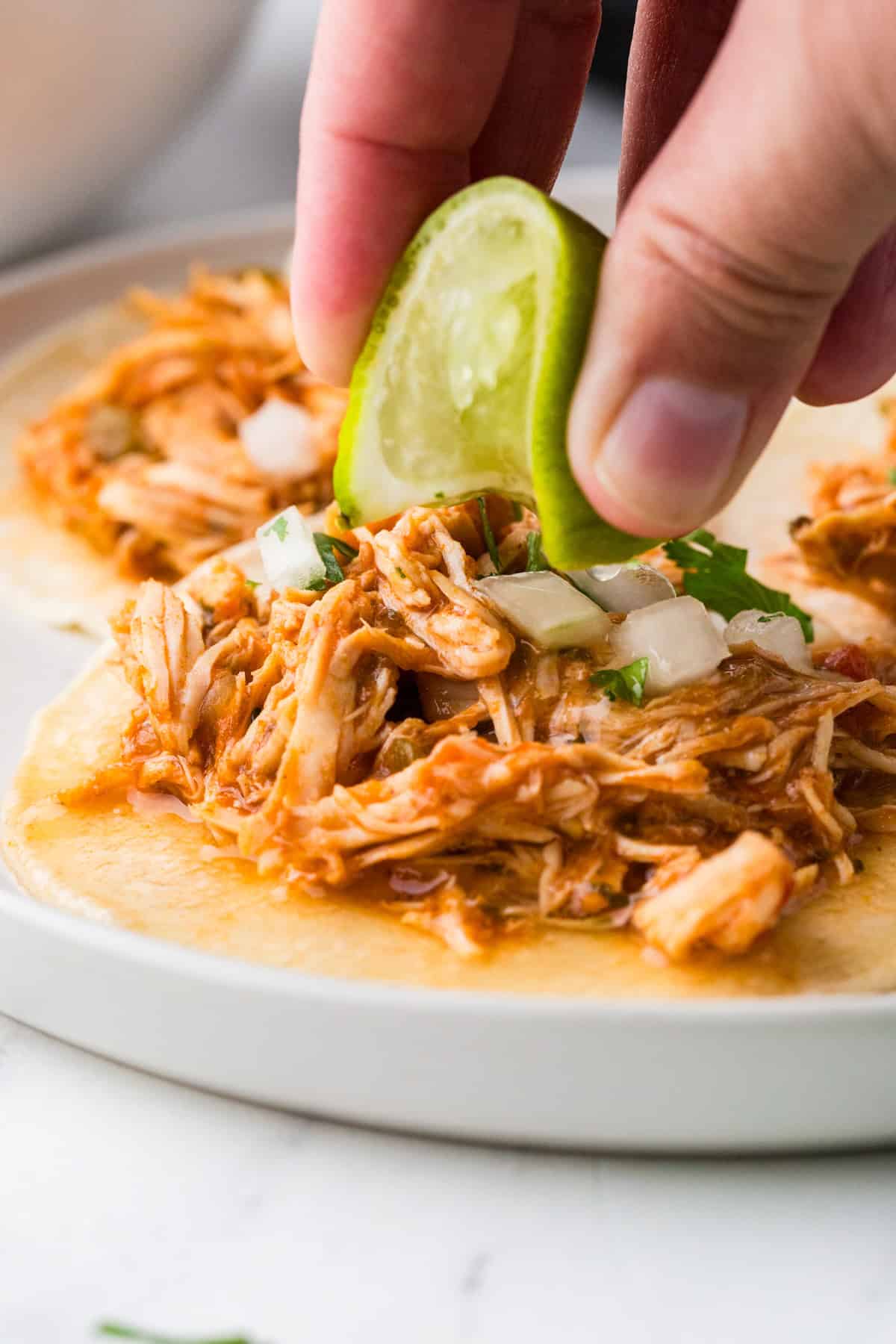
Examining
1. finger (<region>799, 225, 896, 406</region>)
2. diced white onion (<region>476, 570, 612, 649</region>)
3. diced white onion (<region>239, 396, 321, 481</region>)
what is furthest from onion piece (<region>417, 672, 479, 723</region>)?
diced white onion (<region>239, 396, 321, 481</region>)

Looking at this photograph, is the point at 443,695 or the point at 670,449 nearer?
the point at 670,449

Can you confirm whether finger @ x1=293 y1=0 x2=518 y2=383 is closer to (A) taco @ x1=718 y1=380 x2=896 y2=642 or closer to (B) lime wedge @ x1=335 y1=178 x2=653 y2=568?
(B) lime wedge @ x1=335 y1=178 x2=653 y2=568

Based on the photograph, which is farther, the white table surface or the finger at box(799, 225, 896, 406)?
the finger at box(799, 225, 896, 406)

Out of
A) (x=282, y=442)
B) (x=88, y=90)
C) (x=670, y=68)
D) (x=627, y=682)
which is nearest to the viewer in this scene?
(x=627, y=682)

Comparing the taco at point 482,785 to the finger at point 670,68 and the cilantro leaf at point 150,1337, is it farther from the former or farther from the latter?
the finger at point 670,68

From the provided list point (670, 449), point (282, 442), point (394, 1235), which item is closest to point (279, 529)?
point (670, 449)

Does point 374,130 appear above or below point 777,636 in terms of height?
above

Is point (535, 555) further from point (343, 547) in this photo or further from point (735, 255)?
point (735, 255)
